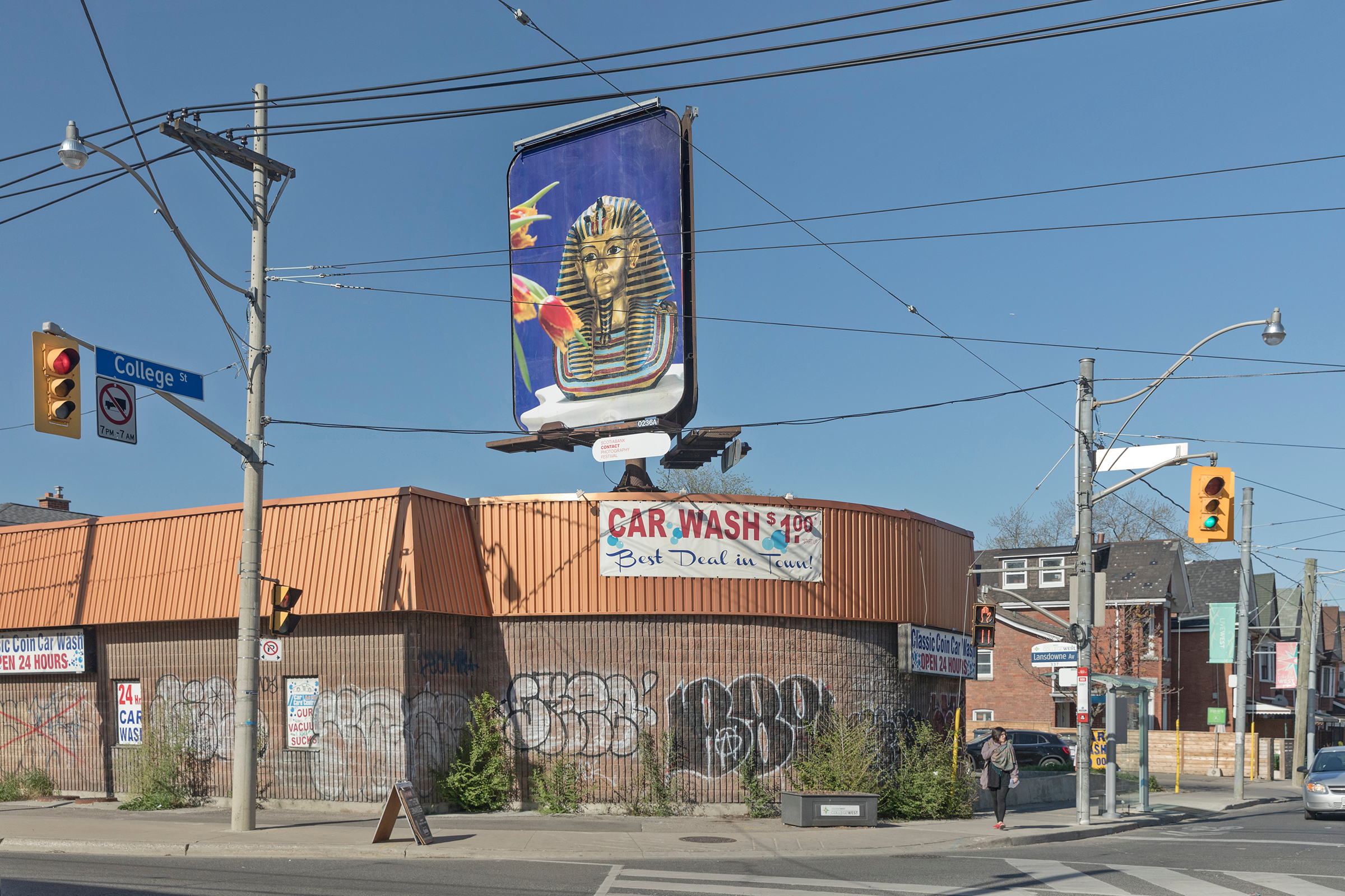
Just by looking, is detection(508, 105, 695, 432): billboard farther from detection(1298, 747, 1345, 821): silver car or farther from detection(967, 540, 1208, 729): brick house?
detection(967, 540, 1208, 729): brick house

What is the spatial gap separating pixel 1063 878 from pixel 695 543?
27.9 feet

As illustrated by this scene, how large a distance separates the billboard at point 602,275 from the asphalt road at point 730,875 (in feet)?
33.5

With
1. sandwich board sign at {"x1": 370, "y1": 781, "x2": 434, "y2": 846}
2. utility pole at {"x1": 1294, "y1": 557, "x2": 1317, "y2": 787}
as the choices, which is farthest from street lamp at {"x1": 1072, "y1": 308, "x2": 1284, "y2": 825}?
utility pole at {"x1": 1294, "y1": 557, "x2": 1317, "y2": 787}

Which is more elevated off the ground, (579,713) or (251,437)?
(251,437)

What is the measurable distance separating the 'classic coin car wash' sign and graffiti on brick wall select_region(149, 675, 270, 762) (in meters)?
11.2

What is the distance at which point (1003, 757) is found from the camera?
62.2 feet

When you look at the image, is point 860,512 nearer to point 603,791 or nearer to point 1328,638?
point 603,791

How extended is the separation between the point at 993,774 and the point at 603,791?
635 cm

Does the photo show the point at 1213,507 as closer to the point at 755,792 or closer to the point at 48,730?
the point at 755,792

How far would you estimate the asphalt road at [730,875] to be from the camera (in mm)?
12070

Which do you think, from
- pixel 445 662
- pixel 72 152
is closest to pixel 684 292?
pixel 445 662

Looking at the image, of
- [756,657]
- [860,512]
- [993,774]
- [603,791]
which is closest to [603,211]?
[860,512]

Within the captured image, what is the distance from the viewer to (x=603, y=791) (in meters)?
19.6

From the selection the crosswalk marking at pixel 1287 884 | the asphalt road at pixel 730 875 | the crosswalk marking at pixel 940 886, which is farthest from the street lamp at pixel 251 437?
the crosswalk marking at pixel 1287 884
